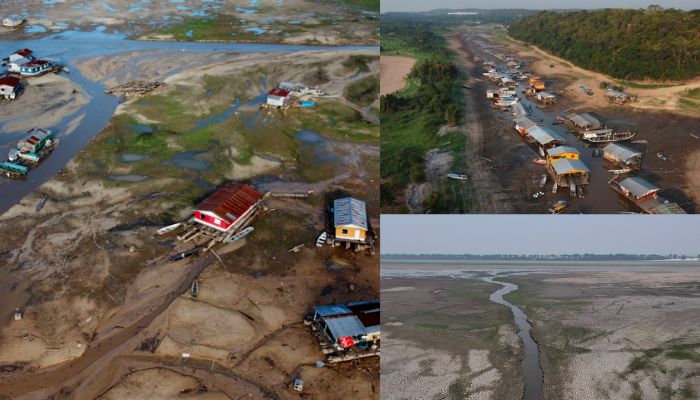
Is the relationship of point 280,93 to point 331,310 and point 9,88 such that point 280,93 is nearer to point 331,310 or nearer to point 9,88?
point 9,88

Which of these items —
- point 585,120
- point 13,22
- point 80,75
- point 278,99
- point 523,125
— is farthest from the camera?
point 13,22

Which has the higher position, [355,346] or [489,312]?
[355,346]

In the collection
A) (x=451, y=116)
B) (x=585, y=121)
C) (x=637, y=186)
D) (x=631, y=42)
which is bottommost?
(x=637, y=186)

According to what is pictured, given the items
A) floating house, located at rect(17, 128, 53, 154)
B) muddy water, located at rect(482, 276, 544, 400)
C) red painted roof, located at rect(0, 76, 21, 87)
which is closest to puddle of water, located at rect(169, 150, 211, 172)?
floating house, located at rect(17, 128, 53, 154)

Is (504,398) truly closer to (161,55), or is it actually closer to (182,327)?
(182,327)

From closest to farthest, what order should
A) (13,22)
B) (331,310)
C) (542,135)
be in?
(331,310)
(542,135)
(13,22)

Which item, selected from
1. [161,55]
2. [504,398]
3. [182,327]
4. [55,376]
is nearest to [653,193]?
[504,398]

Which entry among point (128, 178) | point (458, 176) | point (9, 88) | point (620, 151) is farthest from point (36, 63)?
point (620, 151)
